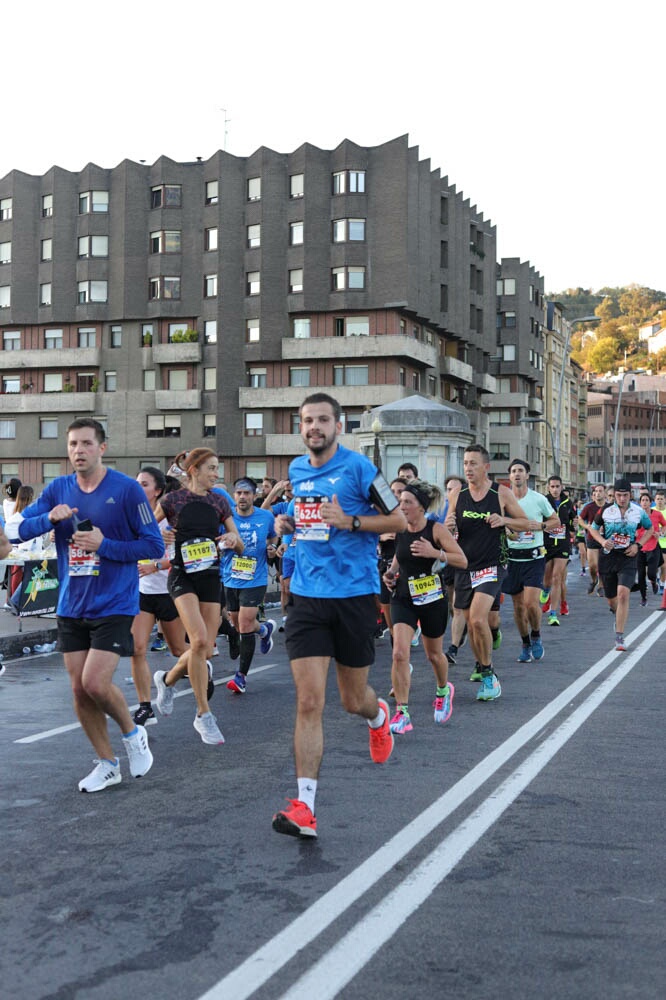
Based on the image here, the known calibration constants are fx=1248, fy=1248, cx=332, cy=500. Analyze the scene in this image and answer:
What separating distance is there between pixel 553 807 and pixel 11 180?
67803mm

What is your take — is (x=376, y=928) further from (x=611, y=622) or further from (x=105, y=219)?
(x=105, y=219)

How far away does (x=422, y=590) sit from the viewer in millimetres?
9070

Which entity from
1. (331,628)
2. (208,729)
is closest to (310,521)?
(331,628)

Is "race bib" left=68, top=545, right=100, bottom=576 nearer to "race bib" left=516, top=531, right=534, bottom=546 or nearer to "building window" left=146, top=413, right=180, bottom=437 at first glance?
"race bib" left=516, top=531, right=534, bottom=546

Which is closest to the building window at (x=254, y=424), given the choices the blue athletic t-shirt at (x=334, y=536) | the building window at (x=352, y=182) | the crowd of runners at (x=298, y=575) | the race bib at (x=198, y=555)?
the building window at (x=352, y=182)

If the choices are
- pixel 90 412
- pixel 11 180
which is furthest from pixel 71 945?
pixel 11 180

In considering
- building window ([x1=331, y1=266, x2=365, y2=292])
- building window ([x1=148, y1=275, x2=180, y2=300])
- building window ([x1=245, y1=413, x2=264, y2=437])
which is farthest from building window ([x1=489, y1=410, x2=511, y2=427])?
building window ([x1=148, y1=275, x2=180, y2=300])

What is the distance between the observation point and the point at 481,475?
10688mm

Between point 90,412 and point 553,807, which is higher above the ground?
point 90,412

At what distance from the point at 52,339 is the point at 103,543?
63973 millimetres

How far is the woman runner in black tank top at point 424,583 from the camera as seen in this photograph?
8938 mm

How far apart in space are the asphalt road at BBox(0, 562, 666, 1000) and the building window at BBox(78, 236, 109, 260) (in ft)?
197

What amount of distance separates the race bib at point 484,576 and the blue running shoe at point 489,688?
2.90ft

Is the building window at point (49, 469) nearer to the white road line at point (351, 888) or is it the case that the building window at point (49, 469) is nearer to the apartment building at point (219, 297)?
the apartment building at point (219, 297)
